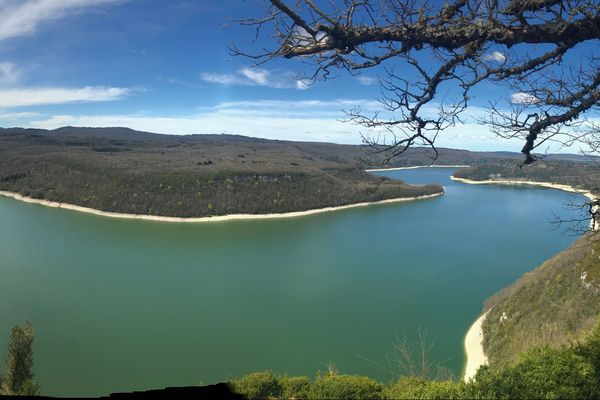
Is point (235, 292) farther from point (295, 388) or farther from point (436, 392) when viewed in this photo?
point (436, 392)

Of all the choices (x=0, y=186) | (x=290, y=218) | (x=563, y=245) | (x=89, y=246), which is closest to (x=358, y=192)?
(x=290, y=218)

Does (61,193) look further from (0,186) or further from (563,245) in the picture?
(563,245)

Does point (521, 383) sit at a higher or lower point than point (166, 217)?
higher

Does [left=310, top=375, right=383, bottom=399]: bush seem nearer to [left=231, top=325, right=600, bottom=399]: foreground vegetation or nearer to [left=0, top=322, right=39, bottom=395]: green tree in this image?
[left=231, top=325, right=600, bottom=399]: foreground vegetation

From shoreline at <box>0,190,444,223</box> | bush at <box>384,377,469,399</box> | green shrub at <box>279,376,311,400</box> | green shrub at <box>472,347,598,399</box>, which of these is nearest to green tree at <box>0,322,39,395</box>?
green shrub at <box>279,376,311,400</box>

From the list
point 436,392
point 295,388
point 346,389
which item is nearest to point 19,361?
point 295,388

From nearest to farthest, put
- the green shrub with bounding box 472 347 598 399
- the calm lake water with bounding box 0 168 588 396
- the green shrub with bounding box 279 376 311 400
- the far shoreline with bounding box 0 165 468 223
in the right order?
the green shrub with bounding box 472 347 598 399 → the green shrub with bounding box 279 376 311 400 → the calm lake water with bounding box 0 168 588 396 → the far shoreline with bounding box 0 165 468 223
